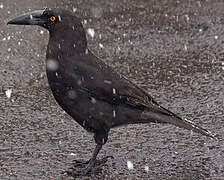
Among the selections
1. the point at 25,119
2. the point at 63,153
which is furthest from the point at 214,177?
the point at 25,119

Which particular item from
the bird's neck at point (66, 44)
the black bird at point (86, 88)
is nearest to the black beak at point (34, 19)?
the black bird at point (86, 88)

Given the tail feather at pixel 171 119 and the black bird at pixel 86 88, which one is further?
the tail feather at pixel 171 119

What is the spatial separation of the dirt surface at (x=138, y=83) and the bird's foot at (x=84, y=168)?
0.06m

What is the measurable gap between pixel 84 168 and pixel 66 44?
1109 millimetres

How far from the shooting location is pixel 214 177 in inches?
180

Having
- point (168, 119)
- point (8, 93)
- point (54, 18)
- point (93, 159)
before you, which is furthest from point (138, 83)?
point (54, 18)

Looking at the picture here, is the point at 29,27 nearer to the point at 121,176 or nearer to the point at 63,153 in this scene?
the point at 63,153

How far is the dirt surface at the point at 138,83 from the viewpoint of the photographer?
4801 mm

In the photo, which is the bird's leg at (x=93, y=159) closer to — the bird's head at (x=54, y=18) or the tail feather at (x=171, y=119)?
the tail feather at (x=171, y=119)

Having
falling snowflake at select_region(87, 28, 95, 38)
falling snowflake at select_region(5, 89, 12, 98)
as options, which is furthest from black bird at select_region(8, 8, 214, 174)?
falling snowflake at select_region(87, 28, 95, 38)

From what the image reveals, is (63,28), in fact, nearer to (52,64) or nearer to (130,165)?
(52,64)

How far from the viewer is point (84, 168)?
15.2 ft

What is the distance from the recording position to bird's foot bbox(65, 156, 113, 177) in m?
4.61

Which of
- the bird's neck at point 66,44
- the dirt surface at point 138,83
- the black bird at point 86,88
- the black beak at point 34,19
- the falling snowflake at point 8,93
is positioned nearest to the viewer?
the black bird at point 86,88
